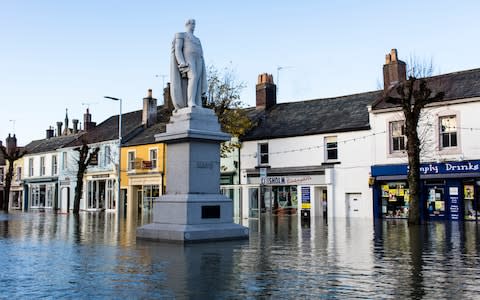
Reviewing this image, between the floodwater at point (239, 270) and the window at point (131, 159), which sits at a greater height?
the window at point (131, 159)

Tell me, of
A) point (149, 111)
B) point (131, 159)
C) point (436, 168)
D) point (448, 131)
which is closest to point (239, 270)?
point (436, 168)

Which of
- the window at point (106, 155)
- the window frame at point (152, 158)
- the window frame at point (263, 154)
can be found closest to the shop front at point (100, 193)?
the window at point (106, 155)

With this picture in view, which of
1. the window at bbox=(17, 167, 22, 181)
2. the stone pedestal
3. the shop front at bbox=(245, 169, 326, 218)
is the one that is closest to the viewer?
the stone pedestal

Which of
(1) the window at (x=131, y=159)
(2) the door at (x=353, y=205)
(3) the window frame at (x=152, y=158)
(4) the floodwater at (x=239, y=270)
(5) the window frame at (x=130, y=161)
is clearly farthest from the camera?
(1) the window at (x=131, y=159)

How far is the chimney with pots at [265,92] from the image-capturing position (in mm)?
43578

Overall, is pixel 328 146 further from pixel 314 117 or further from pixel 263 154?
pixel 263 154

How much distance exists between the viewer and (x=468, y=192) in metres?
30.2

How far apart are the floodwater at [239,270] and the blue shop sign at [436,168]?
56.0 feet

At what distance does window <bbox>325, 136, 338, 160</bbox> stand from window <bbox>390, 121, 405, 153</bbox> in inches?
156

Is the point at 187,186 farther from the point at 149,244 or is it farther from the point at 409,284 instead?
the point at 409,284

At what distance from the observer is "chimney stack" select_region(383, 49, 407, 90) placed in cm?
3509

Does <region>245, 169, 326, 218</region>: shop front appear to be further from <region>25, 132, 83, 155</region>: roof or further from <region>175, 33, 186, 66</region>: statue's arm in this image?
<region>25, 132, 83, 155</region>: roof

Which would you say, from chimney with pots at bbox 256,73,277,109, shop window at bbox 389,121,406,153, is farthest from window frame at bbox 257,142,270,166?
shop window at bbox 389,121,406,153

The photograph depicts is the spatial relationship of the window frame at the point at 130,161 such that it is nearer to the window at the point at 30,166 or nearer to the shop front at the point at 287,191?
the shop front at the point at 287,191
